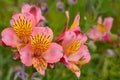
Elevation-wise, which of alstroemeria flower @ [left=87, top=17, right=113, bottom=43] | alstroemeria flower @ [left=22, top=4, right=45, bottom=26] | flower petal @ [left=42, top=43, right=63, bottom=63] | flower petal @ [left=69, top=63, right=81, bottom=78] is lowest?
alstroemeria flower @ [left=87, top=17, right=113, bottom=43]

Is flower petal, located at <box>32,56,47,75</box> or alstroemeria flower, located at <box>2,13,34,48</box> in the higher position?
alstroemeria flower, located at <box>2,13,34,48</box>

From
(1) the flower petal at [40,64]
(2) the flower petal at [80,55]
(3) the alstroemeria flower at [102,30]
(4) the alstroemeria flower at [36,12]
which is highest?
(4) the alstroemeria flower at [36,12]

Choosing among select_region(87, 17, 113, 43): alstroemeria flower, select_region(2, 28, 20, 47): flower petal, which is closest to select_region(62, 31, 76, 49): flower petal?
select_region(2, 28, 20, 47): flower petal

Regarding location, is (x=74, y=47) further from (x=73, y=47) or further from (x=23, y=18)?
(x=23, y=18)

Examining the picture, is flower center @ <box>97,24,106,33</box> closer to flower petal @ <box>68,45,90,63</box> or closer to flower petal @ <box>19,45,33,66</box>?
flower petal @ <box>68,45,90,63</box>

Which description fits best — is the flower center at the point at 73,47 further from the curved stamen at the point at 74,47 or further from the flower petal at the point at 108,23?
the flower petal at the point at 108,23

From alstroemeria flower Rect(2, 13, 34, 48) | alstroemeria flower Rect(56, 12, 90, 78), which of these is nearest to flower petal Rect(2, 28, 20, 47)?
alstroemeria flower Rect(2, 13, 34, 48)

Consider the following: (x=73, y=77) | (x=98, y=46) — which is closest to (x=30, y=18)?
(x=73, y=77)

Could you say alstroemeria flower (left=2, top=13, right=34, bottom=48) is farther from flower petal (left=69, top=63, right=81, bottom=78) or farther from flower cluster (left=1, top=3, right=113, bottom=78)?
flower petal (left=69, top=63, right=81, bottom=78)

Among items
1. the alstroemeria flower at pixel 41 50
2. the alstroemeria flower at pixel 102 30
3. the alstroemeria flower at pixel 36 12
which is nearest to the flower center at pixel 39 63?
the alstroemeria flower at pixel 41 50

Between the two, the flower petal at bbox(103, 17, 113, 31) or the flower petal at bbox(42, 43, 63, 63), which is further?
the flower petal at bbox(103, 17, 113, 31)
